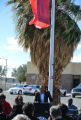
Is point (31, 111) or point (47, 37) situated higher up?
point (47, 37)

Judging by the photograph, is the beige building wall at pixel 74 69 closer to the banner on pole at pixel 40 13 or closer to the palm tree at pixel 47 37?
the palm tree at pixel 47 37

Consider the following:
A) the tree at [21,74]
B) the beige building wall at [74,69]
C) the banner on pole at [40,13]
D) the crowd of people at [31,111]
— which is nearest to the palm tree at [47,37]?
the banner on pole at [40,13]

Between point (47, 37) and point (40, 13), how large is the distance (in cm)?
243

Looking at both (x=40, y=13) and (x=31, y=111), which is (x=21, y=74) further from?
(x=31, y=111)

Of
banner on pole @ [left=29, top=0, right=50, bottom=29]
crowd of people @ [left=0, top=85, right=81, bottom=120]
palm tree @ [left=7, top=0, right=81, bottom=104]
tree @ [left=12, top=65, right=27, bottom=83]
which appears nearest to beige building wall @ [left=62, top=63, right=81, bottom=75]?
tree @ [left=12, top=65, right=27, bottom=83]

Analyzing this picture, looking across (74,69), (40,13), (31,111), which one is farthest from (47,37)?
(74,69)

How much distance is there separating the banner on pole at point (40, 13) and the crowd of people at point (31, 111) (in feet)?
8.96

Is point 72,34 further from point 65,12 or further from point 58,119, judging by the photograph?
point 58,119

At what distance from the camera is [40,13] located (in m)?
9.65

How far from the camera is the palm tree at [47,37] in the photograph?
1166 cm

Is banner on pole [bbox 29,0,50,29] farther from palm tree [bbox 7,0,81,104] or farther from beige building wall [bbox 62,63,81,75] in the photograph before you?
beige building wall [bbox 62,63,81,75]

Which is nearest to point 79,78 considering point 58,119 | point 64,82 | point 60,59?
point 64,82

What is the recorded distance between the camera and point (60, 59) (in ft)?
38.4

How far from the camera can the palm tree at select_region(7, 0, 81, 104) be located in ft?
38.2
